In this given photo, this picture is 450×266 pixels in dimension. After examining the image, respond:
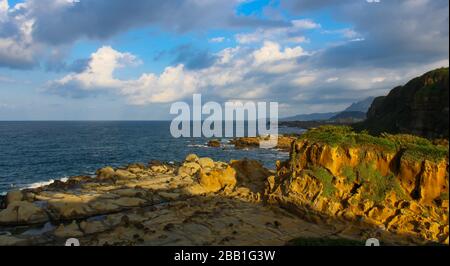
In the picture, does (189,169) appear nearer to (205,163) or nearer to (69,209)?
(205,163)

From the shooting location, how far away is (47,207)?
35.9 metres

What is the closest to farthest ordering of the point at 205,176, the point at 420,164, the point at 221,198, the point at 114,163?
the point at 420,164 → the point at 221,198 → the point at 205,176 → the point at 114,163

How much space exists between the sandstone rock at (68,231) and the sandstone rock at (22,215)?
4.17m

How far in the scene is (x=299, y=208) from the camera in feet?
108

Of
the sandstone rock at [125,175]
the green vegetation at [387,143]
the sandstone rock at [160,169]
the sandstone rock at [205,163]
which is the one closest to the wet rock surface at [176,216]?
the sandstone rock at [125,175]

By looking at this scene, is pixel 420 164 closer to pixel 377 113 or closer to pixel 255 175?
pixel 255 175


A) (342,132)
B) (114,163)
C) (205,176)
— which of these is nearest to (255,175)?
(205,176)

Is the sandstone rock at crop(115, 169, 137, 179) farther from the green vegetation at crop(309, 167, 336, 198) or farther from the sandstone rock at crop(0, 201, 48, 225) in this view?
the green vegetation at crop(309, 167, 336, 198)

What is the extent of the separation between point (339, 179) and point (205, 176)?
17156mm

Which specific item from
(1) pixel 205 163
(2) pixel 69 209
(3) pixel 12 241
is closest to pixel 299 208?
(2) pixel 69 209

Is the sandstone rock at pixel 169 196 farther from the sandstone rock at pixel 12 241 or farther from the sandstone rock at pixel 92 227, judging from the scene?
the sandstone rock at pixel 12 241

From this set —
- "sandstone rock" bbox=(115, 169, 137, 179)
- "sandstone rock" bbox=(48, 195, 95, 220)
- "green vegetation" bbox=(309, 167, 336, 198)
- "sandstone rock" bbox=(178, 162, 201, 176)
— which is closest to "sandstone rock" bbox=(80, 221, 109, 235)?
"sandstone rock" bbox=(48, 195, 95, 220)

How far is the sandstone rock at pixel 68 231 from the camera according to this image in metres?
30.0

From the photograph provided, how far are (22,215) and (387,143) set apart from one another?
3142 centimetres
